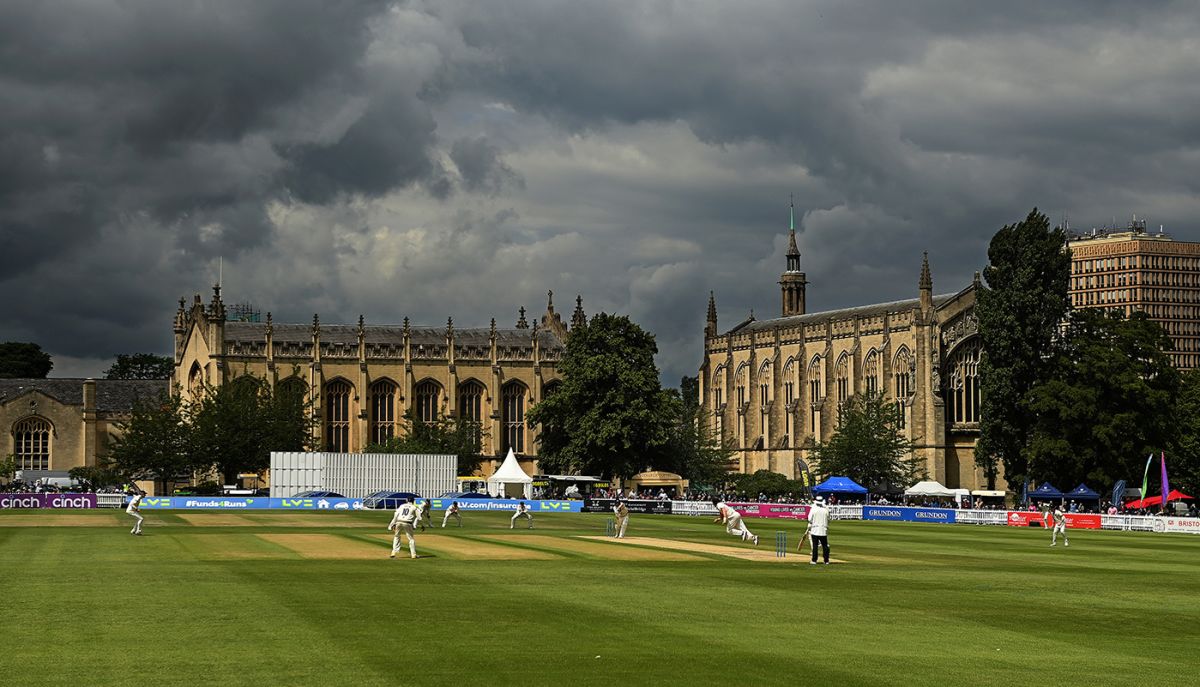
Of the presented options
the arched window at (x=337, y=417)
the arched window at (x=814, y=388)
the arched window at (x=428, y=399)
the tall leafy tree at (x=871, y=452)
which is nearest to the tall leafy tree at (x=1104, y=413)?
the tall leafy tree at (x=871, y=452)

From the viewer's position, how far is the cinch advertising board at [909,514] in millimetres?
81500

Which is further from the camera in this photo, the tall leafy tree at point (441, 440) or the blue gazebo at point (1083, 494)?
the tall leafy tree at point (441, 440)

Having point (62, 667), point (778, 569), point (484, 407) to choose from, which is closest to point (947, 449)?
point (484, 407)

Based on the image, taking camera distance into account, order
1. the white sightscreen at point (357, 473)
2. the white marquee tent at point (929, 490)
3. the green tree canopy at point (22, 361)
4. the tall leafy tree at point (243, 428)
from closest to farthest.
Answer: the white sightscreen at point (357, 473) → the white marquee tent at point (929, 490) → the tall leafy tree at point (243, 428) → the green tree canopy at point (22, 361)

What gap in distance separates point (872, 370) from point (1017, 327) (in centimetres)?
3549

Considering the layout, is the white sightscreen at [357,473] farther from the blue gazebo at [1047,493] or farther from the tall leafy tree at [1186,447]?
the tall leafy tree at [1186,447]

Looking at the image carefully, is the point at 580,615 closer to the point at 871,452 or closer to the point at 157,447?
the point at 871,452

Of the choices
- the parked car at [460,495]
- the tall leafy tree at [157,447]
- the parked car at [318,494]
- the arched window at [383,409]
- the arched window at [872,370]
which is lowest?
the parked car at [460,495]

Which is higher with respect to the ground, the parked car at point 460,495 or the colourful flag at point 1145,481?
the colourful flag at point 1145,481

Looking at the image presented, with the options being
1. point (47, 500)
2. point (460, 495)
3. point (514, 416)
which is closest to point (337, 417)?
point (514, 416)

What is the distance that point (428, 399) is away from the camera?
436 ft

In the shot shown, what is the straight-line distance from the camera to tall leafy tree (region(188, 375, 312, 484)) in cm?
11025

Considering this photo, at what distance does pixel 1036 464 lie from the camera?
87438 millimetres

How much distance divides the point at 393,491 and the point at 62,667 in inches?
3056
